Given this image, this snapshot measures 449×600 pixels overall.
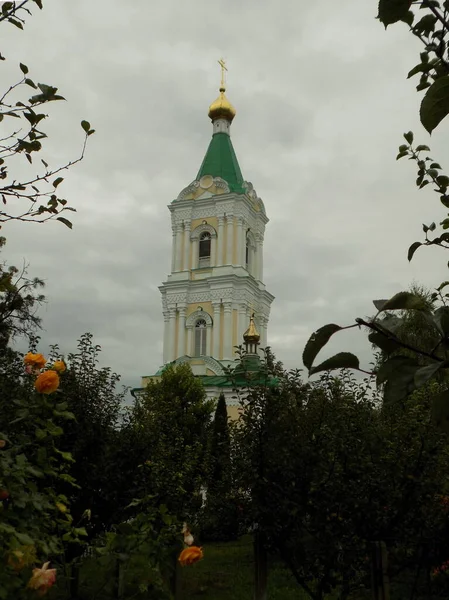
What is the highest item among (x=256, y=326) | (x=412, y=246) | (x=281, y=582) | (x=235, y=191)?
(x=235, y=191)

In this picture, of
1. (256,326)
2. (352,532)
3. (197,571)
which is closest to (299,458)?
(352,532)

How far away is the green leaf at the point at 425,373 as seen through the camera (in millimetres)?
1003

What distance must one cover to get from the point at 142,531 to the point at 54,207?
5.73 ft

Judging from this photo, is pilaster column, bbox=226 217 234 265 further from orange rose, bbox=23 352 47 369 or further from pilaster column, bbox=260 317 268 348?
orange rose, bbox=23 352 47 369

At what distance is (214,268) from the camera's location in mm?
34125

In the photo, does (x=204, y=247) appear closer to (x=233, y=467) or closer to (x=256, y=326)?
(x=256, y=326)

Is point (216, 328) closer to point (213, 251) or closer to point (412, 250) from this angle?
point (213, 251)

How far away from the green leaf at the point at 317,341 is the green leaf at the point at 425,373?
155 mm

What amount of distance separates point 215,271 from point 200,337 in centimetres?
370

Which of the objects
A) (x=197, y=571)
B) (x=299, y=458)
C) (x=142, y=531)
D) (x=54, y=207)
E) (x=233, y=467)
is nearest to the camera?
(x=54, y=207)

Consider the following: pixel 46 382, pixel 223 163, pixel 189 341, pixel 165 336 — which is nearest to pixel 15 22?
pixel 46 382

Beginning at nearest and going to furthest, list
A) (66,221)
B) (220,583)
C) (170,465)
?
(66,221), (170,465), (220,583)

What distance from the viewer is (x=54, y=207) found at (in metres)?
2.98

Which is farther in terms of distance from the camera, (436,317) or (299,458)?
(299,458)
